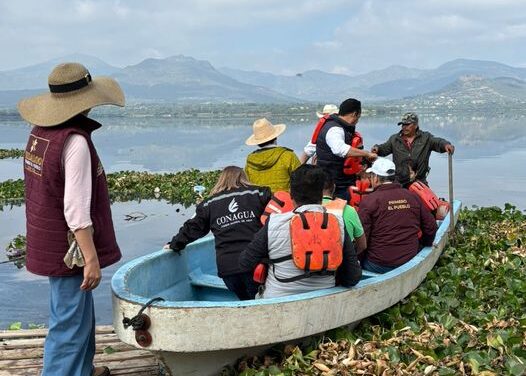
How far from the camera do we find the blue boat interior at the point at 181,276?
18.7 feet

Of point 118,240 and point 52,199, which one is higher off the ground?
point 52,199

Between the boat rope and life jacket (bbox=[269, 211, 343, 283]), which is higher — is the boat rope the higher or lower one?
the lower one

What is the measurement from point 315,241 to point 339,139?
2.95 metres

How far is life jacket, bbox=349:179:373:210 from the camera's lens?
7.53 m

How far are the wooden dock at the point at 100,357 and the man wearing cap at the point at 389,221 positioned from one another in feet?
8.58

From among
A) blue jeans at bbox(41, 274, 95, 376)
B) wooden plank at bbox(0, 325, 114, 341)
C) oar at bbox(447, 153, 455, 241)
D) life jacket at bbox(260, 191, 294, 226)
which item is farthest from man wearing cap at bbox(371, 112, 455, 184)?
blue jeans at bbox(41, 274, 95, 376)

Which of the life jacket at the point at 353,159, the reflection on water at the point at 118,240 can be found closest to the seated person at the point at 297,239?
the life jacket at the point at 353,159

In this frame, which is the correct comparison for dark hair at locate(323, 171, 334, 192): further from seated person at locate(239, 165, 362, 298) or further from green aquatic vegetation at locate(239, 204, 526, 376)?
green aquatic vegetation at locate(239, 204, 526, 376)

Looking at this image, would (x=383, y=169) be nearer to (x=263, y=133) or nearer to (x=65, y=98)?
(x=263, y=133)

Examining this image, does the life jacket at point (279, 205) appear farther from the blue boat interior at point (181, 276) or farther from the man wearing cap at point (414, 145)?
the man wearing cap at point (414, 145)

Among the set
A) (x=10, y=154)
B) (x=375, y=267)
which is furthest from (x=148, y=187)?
(x=10, y=154)

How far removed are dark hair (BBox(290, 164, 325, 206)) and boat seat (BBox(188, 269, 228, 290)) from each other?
1.99m

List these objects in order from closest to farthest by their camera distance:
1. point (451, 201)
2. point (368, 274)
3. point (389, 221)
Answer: point (389, 221) → point (368, 274) → point (451, 201)

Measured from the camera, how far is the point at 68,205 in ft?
13.0
